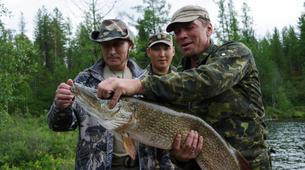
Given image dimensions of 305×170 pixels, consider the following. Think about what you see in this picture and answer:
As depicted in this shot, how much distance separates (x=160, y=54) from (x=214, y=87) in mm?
3496

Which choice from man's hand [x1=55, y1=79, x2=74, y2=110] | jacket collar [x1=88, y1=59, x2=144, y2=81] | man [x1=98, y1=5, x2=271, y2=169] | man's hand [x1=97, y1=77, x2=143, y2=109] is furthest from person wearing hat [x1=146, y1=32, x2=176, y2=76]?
man's hand [x1=97, y1=77, x2=143, y2=109]

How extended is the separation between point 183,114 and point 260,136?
607mm

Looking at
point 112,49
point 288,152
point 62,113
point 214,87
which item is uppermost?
point 112,49

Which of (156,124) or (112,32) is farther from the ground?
(112,32)

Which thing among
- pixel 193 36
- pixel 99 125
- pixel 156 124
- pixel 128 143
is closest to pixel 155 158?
pixel 99 125

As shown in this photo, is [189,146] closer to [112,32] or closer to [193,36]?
[193,36]

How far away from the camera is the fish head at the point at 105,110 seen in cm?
316

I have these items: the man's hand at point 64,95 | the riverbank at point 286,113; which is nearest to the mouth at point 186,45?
the man's hand at point 64,95

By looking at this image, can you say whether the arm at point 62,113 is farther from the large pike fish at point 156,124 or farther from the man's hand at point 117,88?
the man's hand at point 117,88

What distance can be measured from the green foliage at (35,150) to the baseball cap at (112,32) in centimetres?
696

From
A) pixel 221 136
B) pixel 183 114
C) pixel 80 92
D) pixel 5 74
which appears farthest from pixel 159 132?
pixel 5 74

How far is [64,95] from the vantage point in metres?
3.83

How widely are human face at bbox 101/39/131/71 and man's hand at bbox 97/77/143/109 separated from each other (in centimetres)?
171

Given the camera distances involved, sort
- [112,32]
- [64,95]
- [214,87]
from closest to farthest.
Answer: [214,87] < [64,95] < [112,32]
